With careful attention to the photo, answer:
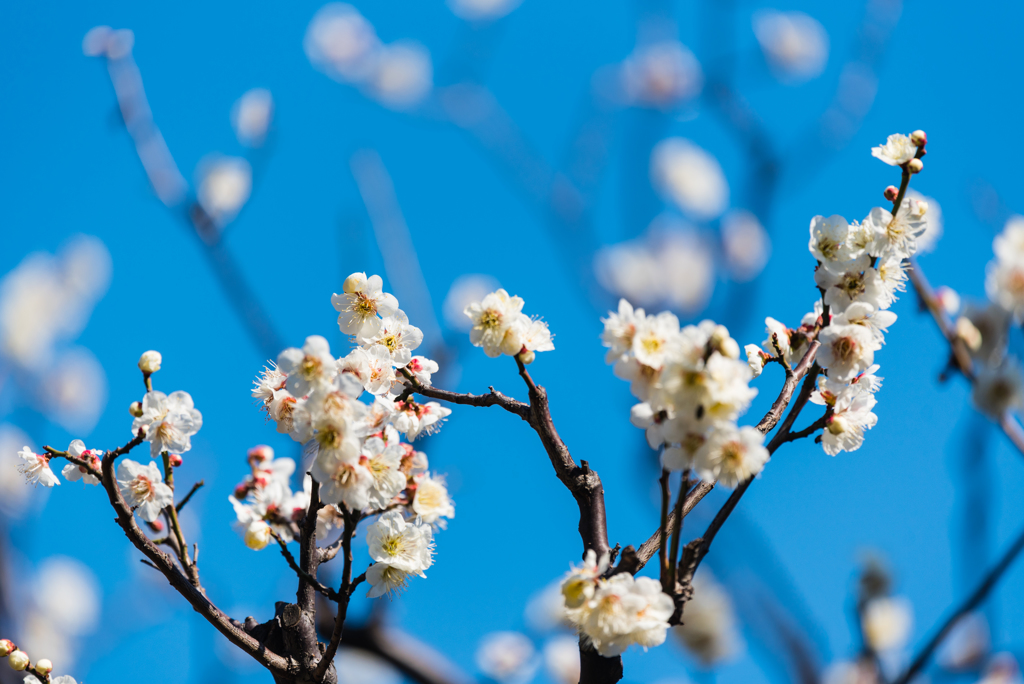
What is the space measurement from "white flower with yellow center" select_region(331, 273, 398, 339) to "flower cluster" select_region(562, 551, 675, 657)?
0.77 meters

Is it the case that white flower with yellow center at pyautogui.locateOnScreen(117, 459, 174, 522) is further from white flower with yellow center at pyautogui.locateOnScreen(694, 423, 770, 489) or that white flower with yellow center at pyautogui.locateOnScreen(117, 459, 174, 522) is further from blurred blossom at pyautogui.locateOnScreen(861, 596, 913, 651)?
blurred blossom at pyautogui.locateOnScreen(861, 596, 913, 651)

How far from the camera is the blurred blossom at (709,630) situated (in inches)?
147

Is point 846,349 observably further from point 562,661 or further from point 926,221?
point 562,661

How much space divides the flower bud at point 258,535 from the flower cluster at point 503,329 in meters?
0.76

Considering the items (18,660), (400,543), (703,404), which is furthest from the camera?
(400,543)

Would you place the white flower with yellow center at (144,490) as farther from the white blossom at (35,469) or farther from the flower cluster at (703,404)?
the flower cluster at (703,404)

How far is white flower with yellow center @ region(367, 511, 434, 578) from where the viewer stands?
170cm

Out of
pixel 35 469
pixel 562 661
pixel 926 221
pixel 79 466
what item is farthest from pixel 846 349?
pixel 562 661

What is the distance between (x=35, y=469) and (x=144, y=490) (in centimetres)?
25

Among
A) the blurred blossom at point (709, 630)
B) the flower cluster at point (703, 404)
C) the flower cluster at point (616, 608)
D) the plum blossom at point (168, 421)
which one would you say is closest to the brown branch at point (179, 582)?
the plum blossom at point (168, 421)

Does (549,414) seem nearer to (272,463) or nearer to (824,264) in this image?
(824,264)

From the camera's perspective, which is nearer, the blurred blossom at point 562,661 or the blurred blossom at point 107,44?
the blurred blossom at point 107,44

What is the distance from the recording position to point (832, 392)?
1676 mm

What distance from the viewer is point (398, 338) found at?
5.83 ft
